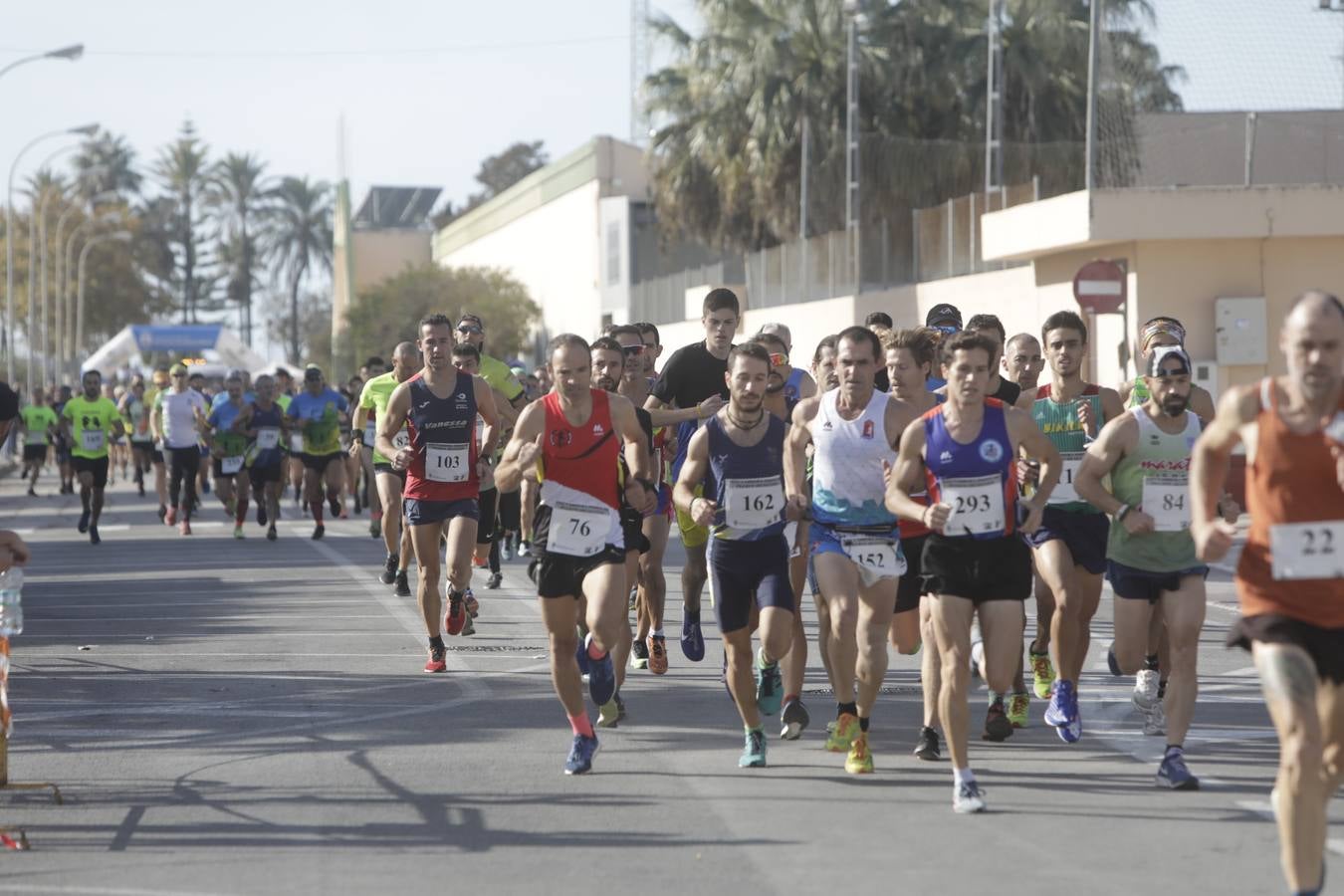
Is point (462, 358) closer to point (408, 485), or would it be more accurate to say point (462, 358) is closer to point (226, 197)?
point (408, 485)

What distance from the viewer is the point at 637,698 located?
11289mm

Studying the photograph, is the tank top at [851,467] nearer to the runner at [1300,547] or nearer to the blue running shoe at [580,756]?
the blue running shoe at [580,756]

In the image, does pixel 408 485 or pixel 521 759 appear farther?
pixel 408 485

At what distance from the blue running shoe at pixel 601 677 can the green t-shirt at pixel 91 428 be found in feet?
52.9

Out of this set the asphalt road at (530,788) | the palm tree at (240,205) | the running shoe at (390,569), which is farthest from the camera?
the palm tree at (240,205)

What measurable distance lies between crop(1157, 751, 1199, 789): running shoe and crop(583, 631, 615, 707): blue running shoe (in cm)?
245

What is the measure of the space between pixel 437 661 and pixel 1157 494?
15.6 ft

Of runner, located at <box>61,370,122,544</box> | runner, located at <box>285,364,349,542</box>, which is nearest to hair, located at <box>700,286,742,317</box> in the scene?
runner, located at <box>285,364,349,542</box>

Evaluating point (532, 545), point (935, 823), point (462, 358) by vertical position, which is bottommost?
point (935, 823)

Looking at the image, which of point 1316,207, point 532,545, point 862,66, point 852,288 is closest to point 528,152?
point 862,66

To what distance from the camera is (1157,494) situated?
9250 mm

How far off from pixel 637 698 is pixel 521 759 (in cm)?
199

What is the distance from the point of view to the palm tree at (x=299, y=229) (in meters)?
129

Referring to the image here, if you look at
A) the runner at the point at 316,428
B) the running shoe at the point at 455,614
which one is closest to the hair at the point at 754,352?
the running shoe at the point at 455,614
